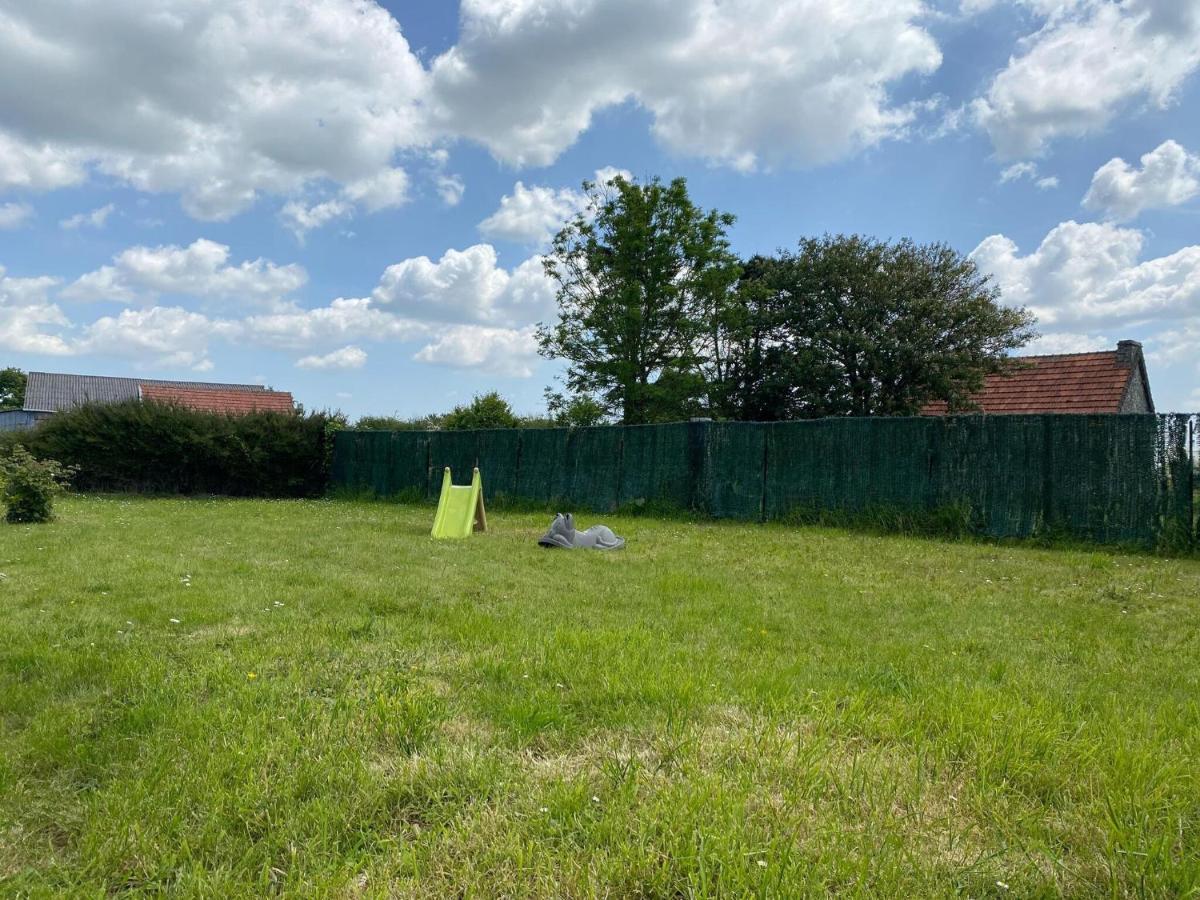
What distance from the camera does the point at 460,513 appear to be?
977 centimetres

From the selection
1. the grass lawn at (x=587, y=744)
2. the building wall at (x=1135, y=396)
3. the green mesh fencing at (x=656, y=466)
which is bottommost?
the grass lawn at (x=587, y=744)

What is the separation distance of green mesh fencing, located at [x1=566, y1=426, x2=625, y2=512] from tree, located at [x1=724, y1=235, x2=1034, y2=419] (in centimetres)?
721

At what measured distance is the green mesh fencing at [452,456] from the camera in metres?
15.6

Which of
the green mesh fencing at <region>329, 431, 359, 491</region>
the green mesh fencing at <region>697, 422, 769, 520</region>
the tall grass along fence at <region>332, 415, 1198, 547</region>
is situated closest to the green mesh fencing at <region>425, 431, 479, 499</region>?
the tall grass along fence at <region>332, 415, 1198, 547</region>

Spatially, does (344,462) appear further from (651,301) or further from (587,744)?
(587,744)

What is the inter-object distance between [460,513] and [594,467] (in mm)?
4432

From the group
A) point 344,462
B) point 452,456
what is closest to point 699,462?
point 452,456

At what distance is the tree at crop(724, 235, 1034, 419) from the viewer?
1772cm

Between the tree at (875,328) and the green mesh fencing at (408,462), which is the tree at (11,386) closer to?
the green mesh fencing at (408,462)

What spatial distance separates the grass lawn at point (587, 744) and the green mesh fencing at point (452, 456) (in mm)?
10494

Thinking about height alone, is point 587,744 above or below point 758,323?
below

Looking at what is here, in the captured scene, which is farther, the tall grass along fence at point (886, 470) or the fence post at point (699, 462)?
the fence post at point (699, 462)

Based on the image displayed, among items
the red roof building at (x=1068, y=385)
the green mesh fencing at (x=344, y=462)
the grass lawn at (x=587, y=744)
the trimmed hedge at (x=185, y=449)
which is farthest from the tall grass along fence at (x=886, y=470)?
the red roof building at (x=1068, y=385)

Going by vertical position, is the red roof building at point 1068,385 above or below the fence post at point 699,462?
above
